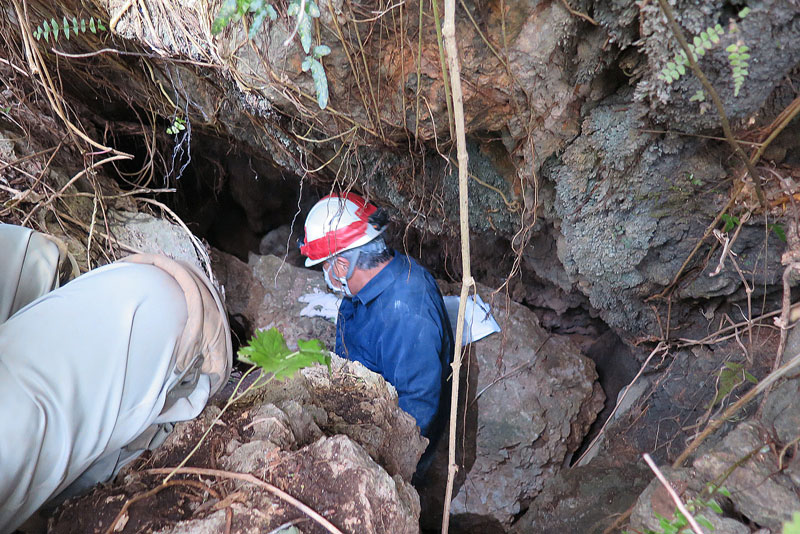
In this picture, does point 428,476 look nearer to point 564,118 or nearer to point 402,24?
point 564,118

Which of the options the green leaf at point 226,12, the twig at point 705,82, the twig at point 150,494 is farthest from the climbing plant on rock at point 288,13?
the twig at point 150,494

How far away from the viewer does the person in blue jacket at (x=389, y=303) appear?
2.56m

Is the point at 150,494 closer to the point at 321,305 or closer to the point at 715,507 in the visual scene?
the point at 715,507

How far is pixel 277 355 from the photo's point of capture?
107cm

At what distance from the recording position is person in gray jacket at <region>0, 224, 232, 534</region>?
3.41ft

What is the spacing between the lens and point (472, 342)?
327 centimetres

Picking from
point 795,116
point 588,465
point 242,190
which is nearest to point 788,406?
point 795,116

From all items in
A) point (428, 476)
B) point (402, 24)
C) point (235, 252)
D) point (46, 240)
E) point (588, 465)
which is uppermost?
point (402, 24)

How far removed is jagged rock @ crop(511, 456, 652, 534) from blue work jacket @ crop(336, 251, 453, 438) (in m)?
0.71

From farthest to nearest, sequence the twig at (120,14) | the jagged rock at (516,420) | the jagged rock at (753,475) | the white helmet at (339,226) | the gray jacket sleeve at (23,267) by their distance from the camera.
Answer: the jagged rock at (516,420) → the white helmet at (339,226) → the twig at (120,14) → the gray jacket sleeve at (23,267) → the jagged rock at (753,475)

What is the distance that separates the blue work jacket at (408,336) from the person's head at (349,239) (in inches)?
3.6

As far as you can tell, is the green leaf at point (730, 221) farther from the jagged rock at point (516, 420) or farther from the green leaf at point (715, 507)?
the jagged rock at point (516, 420)

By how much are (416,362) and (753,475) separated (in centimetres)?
165

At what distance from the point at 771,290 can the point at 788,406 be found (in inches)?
39.1
